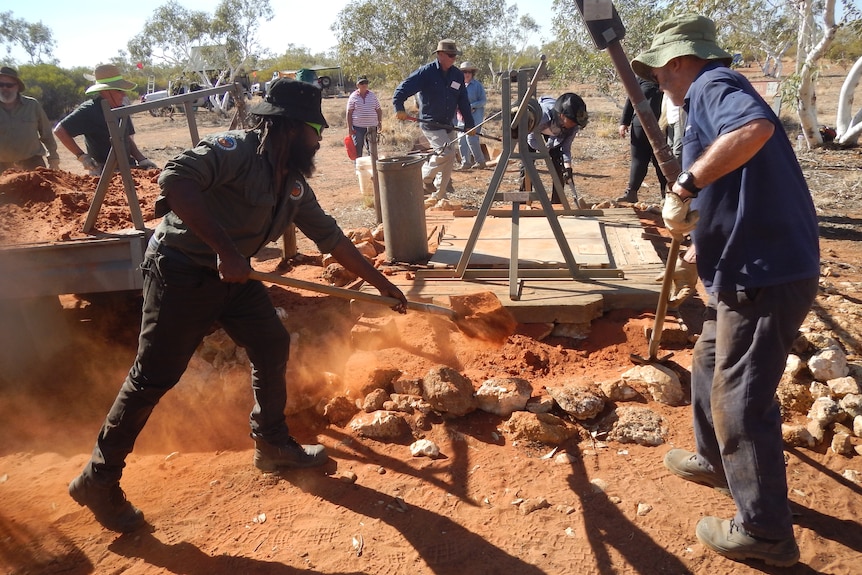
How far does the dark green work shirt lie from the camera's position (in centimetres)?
241

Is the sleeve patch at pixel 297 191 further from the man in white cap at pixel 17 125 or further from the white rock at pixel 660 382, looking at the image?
the man in white cap at pixel 17 125

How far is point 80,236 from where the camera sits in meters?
4.21

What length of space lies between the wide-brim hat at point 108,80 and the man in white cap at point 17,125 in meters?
1.13

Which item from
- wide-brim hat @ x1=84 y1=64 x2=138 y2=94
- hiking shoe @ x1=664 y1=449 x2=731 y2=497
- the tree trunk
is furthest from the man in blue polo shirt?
the tree trunk

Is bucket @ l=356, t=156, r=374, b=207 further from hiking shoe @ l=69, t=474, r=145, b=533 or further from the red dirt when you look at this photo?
hiking shoe @ l=69, t=474, r=145, b=533

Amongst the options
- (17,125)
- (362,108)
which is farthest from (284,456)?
(362,108)

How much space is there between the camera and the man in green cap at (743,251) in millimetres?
2172

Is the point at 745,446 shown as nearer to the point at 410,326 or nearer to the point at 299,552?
the point at 299,552

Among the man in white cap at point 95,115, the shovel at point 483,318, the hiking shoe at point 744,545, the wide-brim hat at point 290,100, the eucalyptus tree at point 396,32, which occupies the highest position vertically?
the eucalyptus tree at point 396,32

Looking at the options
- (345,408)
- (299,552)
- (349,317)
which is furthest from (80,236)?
(299,552)

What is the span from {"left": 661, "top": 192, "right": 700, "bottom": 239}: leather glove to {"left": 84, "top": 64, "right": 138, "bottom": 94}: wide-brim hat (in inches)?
191

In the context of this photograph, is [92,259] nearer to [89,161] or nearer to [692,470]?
[89,161]

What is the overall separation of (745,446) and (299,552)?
184 cm

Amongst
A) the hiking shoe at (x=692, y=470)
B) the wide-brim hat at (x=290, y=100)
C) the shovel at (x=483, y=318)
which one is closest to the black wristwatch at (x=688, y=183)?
the hiking shoe at (x=692, y=470)
